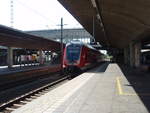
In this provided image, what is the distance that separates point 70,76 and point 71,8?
8.52 metres

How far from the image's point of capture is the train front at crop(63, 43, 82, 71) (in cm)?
3092

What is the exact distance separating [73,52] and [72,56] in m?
0.45

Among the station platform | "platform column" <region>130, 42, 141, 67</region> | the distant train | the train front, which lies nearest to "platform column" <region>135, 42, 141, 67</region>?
"platform column" <region>130, 42, 141, 67</region>

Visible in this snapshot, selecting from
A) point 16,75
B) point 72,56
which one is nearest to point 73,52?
point 72,56

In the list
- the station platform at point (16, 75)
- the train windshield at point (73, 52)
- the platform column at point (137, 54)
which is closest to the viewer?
the station platform at point (16, 75)

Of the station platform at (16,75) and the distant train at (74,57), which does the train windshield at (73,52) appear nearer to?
the distant train at (74,57)

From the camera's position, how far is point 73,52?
3164 cm

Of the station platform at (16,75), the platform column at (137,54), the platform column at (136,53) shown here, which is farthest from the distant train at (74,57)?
the platform column at (136,53)

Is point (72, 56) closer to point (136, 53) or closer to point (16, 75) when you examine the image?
point (16, 75)

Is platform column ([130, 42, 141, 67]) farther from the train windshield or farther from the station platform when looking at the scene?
the train windshield

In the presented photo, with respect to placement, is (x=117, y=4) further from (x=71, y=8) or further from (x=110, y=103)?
(x=110, y=103)

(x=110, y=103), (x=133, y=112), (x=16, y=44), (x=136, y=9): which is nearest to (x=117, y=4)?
(x=136, y=9)

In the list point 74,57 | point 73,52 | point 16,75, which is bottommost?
point 16,75

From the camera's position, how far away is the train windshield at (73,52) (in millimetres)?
31312
